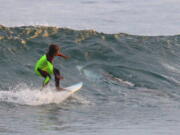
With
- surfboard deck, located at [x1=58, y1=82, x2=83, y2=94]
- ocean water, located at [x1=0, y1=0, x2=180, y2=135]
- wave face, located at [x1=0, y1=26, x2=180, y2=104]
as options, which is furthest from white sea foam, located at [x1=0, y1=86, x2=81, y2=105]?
wave face, located at [x1=0, y1=26, x2=180, y2=104]

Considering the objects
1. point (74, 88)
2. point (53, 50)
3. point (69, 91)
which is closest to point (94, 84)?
point (74, 88)

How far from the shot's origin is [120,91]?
1570 cm

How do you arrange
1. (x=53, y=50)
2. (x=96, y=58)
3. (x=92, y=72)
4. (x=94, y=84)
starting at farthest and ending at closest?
1. (x=96, y=58)
2. (x=92, y=72)
3. (x=94, y=84)
4. (x=53, y=50)

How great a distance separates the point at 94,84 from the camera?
16.3 meters

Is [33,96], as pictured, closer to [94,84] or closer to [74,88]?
[74,88]

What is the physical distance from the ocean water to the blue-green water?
21 millimetres

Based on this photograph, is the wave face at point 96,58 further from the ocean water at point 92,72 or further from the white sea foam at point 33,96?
the white sea foam at point 33,96

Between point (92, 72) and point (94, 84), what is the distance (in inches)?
41.1

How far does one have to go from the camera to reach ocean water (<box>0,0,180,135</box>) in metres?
11.9

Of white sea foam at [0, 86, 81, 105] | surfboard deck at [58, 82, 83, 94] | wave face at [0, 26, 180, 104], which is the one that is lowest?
white sea foam at [0, 86, 81, 105]

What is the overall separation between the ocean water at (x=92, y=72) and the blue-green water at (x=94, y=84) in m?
0.02

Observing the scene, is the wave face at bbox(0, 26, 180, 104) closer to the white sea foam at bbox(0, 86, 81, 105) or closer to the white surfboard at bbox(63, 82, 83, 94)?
the white surfboard at bbox(63, 82, 83, 94)

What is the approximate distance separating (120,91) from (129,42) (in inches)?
224

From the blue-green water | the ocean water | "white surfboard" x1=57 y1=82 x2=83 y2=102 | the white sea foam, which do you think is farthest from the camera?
"white surfboard" x1=57 y1=82 x2=83 y2=102
